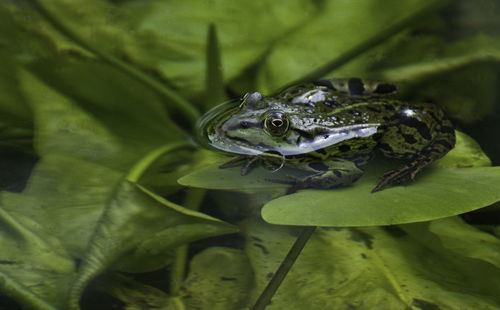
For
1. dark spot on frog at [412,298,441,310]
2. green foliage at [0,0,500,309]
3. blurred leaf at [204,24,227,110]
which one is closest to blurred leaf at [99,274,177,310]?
green foliage at [0,0,500,309]

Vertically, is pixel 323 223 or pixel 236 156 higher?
pixel 236 156

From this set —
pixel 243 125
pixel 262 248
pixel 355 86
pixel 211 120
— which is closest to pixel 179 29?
pixel 211 120

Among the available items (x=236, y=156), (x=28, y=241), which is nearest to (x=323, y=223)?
(x=236, y=156)

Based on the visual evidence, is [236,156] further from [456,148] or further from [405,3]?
[405,3]

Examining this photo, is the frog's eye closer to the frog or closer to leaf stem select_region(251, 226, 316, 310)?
the frog

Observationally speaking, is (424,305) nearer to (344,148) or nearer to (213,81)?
(344,148)
